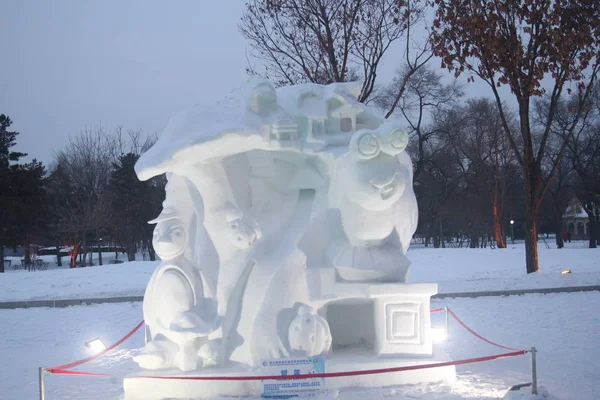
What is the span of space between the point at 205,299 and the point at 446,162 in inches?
1204

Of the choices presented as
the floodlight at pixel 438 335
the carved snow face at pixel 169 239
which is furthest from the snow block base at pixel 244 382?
the floodlight at pixel 438 335

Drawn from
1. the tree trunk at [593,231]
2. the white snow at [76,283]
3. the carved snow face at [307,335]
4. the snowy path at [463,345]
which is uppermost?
the tree trunk at [593,231]

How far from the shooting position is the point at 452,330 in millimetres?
9234

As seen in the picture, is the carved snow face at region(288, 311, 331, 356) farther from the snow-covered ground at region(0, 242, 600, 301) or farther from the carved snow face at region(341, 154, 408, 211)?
the snow-covered ground at region(0, 242, 600, 301)

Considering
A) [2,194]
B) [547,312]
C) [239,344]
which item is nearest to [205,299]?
[239,344]

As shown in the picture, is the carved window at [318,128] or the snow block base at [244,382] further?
the carved window at [318,128]

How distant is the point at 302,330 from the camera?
5430 millimetres

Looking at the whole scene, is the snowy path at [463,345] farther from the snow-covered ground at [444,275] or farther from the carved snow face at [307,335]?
the snow-covered ground at [444,275]

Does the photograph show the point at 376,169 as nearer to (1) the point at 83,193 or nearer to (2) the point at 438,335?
(2) the point at 438,335

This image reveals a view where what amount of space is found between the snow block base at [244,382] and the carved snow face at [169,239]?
1.08m

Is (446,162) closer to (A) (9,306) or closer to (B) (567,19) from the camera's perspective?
(B) (567,19)

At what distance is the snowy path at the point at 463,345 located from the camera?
592 centimetres

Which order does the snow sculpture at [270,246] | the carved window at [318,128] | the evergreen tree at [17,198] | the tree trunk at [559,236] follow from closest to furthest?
the snow sculpture at [270,246] → the carved window at [318,128] → the evergreen tree at [17,198] → the tree trunk at [559,236]

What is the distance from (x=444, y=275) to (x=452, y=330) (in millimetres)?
8138
